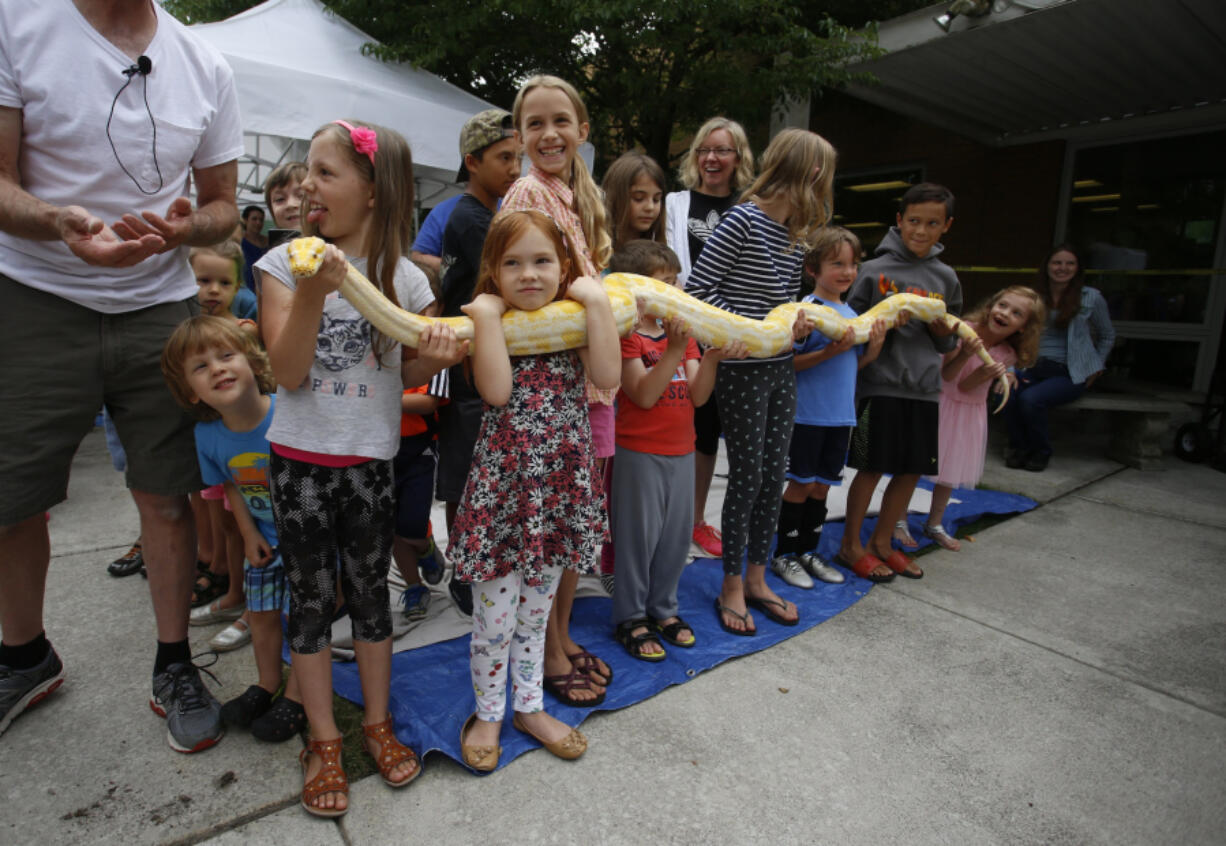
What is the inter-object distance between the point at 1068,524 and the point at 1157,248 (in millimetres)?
5384

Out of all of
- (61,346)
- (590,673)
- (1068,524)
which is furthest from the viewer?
(1068,524)

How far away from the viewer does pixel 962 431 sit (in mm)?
4414

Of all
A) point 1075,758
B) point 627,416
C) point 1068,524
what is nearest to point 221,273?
point 627,416

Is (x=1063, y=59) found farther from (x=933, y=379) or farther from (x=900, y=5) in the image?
(x=933, y=379)

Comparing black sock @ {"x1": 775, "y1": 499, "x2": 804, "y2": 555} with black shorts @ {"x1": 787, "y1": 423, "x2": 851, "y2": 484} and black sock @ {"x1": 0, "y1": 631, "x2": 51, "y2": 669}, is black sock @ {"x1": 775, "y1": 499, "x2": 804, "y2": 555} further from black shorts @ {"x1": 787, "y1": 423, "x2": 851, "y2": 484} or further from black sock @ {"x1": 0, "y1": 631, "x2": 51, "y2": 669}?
black sock @ {"x1": 0, "y1": 631, "x2": 51, "y2": 669}

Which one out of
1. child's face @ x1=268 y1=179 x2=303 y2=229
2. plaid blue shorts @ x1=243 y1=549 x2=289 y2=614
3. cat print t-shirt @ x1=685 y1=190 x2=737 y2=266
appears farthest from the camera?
child's face @ x1=268 y1=179 x2=303 y2=229

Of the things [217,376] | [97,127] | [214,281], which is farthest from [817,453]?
[97,127]

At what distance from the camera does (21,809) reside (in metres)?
2.02

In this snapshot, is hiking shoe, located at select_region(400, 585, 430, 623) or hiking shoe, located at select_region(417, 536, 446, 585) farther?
hiking shoe, located at select_region(417, 536, 446, 585)

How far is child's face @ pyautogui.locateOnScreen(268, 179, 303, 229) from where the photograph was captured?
4250mm

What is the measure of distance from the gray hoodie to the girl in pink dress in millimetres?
477

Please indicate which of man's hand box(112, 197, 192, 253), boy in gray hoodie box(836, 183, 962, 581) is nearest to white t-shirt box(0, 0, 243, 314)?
man's hand box(112, 197, 192, 253)

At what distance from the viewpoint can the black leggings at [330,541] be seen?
2082 millimetres

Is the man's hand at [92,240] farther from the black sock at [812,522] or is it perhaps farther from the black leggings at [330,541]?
the black sock at [812,522]
